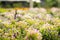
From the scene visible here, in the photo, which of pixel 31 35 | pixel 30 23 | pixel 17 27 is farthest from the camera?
pixel 30 23

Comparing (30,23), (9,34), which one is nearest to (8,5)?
(30,23)

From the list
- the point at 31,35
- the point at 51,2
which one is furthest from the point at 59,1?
the point at 31,35

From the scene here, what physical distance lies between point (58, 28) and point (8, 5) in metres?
19.9

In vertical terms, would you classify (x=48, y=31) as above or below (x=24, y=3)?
above

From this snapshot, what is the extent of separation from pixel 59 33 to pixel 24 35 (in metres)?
1.35

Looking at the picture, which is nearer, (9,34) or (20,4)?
(9,34)

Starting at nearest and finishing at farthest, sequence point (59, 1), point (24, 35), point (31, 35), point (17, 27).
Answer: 1. point (31, 35)
2. point (24, 35)
3. point (17, 27)
4. point (59, 1)

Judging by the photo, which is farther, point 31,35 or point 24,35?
point 24,35

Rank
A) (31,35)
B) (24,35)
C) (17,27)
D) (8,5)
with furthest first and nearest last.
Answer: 1. (8,5)
2. (17,27)
3. (24,35)
4. (31,35)

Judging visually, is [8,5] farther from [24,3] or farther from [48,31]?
[48,31]

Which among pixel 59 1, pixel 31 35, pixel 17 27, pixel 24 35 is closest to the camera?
pixel 31 35

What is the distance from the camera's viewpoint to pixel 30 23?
A: 7.61m

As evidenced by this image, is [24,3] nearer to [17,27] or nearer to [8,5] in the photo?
[8,5]

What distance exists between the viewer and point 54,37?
6.39 m
